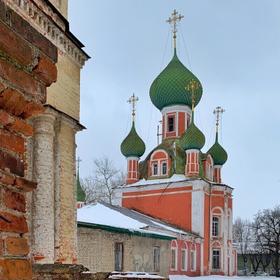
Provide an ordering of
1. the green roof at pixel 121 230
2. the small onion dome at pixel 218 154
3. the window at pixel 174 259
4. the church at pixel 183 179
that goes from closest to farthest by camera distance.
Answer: the green roof at pixel 121 230
the window at pixel 174 259
the church at pixel 183 179
the small onion dome at pixel 218 154

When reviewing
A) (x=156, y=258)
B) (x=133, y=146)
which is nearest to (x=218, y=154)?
(x=133, y=146)

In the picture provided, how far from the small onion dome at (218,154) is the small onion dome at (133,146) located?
13.8ft

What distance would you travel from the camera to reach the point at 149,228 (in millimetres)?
22062

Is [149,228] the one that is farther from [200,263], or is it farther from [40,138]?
[40,138]

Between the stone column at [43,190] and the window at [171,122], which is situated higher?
the window at [171,122]

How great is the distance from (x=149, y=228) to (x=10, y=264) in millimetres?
20487

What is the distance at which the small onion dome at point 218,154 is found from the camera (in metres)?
32.3

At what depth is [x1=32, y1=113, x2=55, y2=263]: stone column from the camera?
1012 centimetres

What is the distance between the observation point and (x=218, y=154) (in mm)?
32469

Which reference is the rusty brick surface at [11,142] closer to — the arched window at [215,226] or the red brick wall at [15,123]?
the red brick wall at [15,123]

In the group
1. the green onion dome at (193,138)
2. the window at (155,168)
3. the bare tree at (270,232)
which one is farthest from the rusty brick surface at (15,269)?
the bare tree at (270,232)

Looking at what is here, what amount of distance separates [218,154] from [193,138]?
12.3 ft

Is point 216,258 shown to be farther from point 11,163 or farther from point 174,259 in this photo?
point 11,163

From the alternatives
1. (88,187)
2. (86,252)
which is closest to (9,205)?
(86,252)
